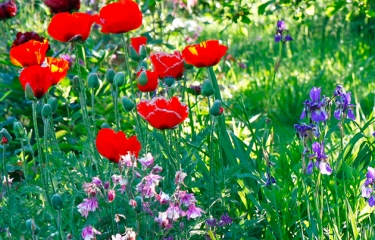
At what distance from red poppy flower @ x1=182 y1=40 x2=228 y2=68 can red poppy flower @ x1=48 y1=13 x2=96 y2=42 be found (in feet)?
1.18

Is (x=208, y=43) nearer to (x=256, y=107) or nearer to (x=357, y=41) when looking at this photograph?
(x=256, y=107)

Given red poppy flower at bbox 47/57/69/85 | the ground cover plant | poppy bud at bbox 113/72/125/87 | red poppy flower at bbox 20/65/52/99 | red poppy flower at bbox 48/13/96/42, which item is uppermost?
red poppy flower at bbox 48/13/96/42

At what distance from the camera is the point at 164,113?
76.9 inches

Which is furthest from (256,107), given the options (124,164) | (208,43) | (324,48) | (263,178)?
(124,164)

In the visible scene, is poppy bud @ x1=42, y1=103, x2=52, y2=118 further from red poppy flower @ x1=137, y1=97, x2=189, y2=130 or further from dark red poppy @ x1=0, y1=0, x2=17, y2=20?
dark red poppy @ x1=0, y1=0, x2=17, y2=20

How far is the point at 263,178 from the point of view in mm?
2594

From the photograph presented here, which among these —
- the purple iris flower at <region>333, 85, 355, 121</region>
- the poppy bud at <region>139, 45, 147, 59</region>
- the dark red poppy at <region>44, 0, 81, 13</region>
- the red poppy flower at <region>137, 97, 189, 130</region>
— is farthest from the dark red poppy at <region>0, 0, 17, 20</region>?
the purple iris flower at <region>333, 85, 355, 121</region>

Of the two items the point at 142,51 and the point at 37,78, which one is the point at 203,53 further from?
the point at 37,78

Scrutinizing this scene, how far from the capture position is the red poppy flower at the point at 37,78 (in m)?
2.11

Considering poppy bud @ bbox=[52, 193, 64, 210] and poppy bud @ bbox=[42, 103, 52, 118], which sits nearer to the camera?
poppy bud @ bbox=[52, 193, 64, 210]

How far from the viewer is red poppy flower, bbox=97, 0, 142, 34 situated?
2.41m

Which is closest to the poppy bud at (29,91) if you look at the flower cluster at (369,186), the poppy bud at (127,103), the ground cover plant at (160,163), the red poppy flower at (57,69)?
the ground cover plant at (160,163)

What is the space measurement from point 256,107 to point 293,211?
95.0 inches

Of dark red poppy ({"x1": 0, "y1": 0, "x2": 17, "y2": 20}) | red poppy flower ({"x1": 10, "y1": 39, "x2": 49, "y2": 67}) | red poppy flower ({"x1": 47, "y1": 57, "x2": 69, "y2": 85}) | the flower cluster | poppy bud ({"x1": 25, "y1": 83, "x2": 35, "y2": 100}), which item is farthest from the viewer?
dark red poppy ({"x1": 0, "y1": 0, "x2": 17, "y2": 20})
